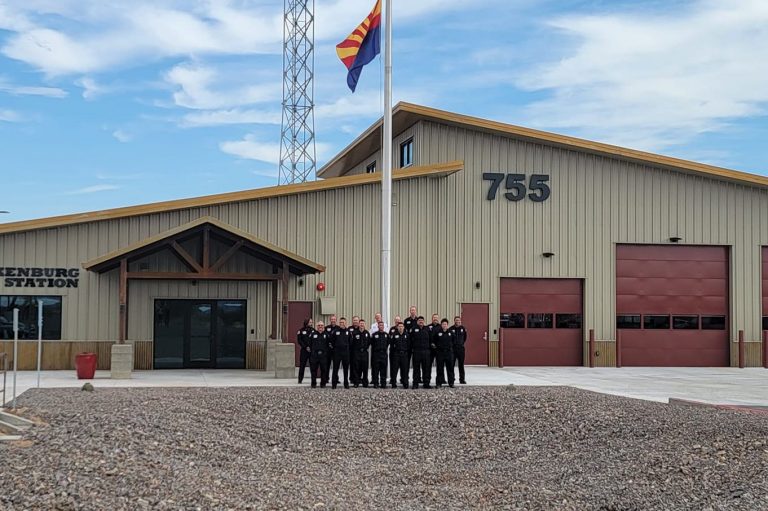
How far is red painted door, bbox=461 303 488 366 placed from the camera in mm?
28641

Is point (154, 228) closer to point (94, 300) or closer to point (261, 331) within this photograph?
point (94, 300)

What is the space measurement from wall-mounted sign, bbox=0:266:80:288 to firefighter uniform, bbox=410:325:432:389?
32.4ft

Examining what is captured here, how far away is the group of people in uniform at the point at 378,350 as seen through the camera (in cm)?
2045

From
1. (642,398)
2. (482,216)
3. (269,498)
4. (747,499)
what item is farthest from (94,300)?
(747,499)

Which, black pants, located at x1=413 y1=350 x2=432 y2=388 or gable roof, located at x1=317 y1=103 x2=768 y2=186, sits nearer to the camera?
black pants, located at x1=413 y1=350 x2=432 y2=388

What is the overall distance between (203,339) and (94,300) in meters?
3.11

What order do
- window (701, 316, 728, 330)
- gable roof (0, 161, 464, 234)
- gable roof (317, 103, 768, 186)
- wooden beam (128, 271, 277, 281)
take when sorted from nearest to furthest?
wooden beam (128, 271, 277, 281) < gable roof (0, 161, 464, 234) < gable roof (317, 103, 768, 186) < window (701, 316, 728, 330)

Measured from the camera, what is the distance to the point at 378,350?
2077cm

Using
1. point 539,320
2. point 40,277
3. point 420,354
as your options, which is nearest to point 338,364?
point 420,354

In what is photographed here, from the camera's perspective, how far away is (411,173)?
27812mm

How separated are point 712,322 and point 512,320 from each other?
6824mm

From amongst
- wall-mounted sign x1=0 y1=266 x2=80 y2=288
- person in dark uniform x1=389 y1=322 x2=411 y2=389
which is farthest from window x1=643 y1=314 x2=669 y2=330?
wall-mounted sign x1=0 y1=266 x2=80 y2=288

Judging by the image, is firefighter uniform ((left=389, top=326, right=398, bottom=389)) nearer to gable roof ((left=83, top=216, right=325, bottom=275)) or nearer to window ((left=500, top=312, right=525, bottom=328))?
gable roof ((left=83, top=216, right=325, bottom=275))

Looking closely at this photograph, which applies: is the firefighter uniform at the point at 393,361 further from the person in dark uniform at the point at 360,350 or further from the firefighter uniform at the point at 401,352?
the person in dark uniform at the point at 360,350
